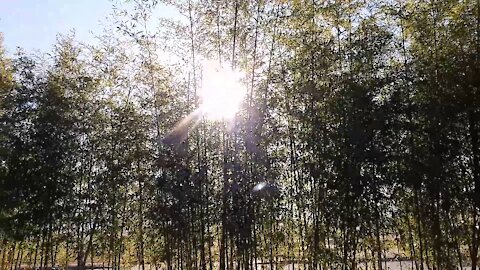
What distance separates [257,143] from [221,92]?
0.84m

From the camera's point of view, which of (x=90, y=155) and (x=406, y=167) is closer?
(x=406, y=167)

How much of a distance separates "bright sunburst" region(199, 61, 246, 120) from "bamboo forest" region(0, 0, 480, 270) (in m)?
0.02

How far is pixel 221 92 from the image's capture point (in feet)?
20.0

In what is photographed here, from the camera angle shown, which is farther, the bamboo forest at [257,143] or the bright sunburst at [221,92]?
the bright sunburst at [221,92]

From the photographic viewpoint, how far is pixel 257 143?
230 inches

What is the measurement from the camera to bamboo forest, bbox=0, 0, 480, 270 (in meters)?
5.17

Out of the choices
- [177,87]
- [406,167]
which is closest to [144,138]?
[177,87]

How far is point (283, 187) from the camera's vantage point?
5.86m

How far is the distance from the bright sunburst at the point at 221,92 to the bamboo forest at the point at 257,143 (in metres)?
0.02

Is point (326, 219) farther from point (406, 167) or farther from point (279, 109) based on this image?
point (279, 109)

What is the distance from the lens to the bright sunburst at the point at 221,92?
20.0 feet

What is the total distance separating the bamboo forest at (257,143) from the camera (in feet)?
17.0

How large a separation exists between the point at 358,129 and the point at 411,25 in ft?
4.36

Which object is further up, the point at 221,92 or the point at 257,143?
the point at 221,92
